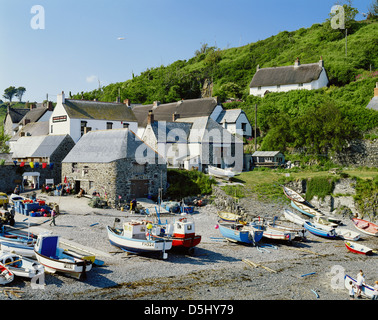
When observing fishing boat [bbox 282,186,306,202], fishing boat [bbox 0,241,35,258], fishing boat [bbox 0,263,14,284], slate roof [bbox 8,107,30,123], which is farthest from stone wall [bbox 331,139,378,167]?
slate roof [bbox 8,107,30,123]

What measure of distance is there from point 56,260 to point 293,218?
20723 mm

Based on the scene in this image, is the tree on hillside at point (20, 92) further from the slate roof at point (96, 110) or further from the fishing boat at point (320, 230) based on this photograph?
the fishing boat at point (320, 230)

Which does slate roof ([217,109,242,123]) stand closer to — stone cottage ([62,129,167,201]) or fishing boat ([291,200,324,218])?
stone cottage ([62,129,167,201])

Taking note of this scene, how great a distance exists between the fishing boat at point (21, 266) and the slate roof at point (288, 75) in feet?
165

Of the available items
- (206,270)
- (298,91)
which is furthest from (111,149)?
(298,91)

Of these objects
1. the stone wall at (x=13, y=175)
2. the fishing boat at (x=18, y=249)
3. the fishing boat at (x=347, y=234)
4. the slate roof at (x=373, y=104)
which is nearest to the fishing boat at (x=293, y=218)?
the fishing boat at (x=347, y=234)

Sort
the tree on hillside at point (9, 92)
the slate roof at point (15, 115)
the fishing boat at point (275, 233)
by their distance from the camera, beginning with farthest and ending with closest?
the tree on hillside at point (9, 92) → the slate roof at point (15, 115) → the fishing boat at point (275, 233)

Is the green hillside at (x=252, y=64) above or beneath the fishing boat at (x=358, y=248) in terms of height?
above

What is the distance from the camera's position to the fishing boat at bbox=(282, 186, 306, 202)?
35303 millimetres

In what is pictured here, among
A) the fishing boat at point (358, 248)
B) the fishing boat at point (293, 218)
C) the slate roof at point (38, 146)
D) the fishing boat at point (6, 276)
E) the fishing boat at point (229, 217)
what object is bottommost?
the fishing boat at point (358, 248)

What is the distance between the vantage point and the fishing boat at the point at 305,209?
1308 inches

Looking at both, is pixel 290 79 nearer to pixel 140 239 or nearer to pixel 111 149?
pixel 111 149

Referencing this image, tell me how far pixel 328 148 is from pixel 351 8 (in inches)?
1817
